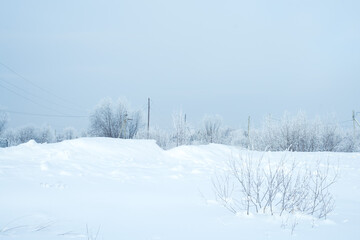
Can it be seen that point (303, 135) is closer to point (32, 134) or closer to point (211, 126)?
point (211, 126)

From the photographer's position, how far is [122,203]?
686 cm

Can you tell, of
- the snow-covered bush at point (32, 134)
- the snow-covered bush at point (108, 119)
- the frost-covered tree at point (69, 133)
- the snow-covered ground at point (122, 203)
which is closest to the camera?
the snow-covered ground at point (122, 203)

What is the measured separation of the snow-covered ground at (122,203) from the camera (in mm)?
4922

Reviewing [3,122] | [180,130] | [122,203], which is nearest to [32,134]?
[3,122]

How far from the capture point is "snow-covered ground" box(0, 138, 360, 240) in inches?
194

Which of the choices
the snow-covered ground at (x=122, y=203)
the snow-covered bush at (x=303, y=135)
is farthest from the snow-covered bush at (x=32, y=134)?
the snow-covered ground at (x=122, y=203)

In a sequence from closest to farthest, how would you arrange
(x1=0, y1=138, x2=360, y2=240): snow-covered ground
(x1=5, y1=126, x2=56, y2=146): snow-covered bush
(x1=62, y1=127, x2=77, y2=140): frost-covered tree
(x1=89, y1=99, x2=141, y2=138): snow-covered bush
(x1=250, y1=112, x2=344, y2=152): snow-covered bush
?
(x1=0, y1=138, x2=360, y2=240): snow-covered ground, (x1=250, y1=112, x2=344, y2=152): snow-covered bush, (x1=89, y1=99, x2=141, y2=138): snow-covered bush, (x1=5, y1=126, x2=56, y2=146): snow-covered bush, (x1=62, y1=127, x2=77, y2=140): frost-covered tree

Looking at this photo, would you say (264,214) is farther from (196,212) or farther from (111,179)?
(111,179)

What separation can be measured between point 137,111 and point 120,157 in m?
30.2

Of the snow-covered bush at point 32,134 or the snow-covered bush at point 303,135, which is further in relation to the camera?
the snow-covered bush at point 32,134

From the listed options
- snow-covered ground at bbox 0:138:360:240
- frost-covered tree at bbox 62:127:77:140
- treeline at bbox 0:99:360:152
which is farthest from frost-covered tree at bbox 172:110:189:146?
frost-covered tree at bbox 62:127:77:140

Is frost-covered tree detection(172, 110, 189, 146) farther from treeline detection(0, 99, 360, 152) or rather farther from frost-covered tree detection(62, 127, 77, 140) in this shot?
frost-covered tree detection(62, 127, 77, 140)

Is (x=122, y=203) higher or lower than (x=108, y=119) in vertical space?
lower

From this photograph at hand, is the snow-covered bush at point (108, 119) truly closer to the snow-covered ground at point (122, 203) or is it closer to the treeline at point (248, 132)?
the treeline at point (248, 132)
